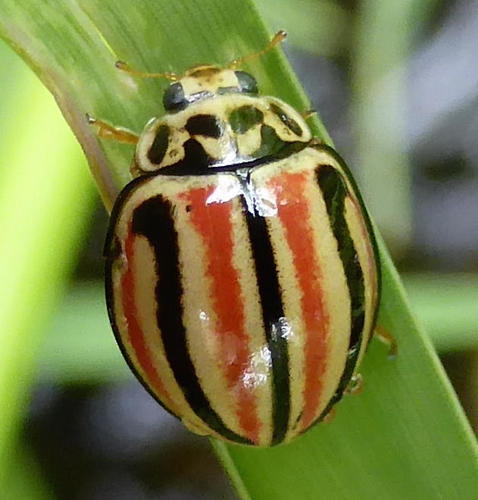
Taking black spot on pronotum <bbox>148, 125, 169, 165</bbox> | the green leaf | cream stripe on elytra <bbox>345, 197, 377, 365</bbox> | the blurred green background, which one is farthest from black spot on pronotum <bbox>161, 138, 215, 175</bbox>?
the blurred green background

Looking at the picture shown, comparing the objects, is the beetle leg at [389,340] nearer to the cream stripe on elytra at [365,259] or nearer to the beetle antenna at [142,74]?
the cream stripe on elytra at [365,259]

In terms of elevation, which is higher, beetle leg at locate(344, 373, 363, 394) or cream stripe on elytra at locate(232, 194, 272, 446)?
cream stripe on elytra at locate(232, 194, 272, 446)

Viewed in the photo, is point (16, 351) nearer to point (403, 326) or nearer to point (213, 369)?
point (213, 369)

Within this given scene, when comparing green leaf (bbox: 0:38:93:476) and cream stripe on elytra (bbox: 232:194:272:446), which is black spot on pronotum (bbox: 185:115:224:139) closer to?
cream stripe on elytra (bbox: 232:194:272:446)

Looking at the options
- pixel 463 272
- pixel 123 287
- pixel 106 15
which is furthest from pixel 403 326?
pixel 463 272

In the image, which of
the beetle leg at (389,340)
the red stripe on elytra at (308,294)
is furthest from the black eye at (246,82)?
the beetle leg at (389,340)

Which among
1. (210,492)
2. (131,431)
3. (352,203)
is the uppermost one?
(352,203)
